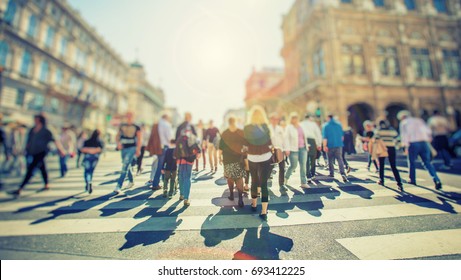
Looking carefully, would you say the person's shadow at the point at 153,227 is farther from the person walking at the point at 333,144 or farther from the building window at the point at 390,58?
the building window at the point at 390,58

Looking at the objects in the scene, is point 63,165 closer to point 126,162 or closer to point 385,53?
point 126,162

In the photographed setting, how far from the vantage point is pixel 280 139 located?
8.46 feet

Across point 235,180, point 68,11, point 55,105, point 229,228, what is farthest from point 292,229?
point 68,11

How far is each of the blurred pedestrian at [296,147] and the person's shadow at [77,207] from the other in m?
2.44

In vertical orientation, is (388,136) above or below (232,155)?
above

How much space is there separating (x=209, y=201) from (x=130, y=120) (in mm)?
1703

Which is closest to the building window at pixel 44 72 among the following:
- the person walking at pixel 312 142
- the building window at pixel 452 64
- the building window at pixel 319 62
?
the person walking at pixel 312 142

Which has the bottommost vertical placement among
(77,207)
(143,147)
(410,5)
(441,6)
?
(77,207)

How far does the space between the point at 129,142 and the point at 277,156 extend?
218 cm

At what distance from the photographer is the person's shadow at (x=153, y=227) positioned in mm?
1657

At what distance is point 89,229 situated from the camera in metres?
1.83

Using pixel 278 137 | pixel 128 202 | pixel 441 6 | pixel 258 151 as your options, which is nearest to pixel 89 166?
pixel 128 202

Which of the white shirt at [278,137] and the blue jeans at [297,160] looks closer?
the blue jeans at [297,160]
